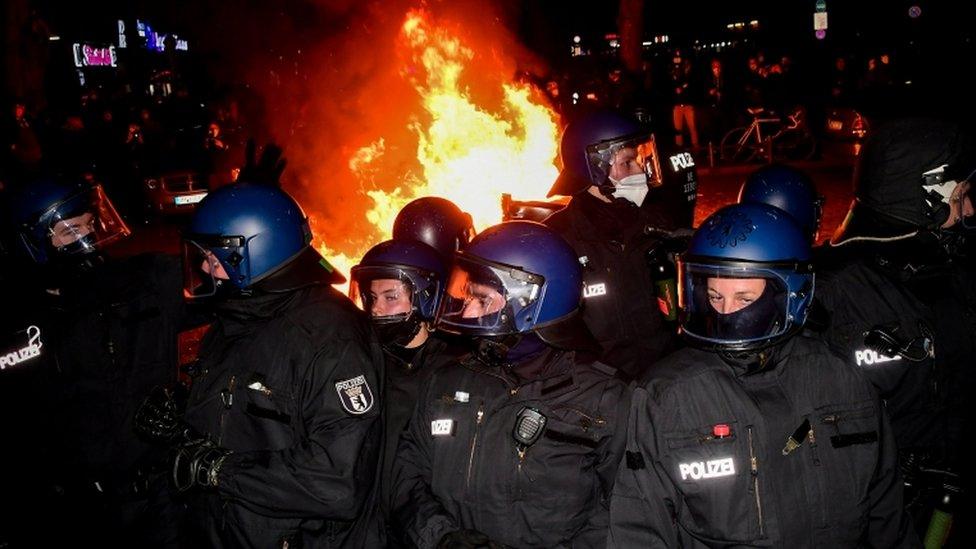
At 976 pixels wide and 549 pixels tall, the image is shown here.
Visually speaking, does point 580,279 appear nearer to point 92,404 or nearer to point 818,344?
point 818,344

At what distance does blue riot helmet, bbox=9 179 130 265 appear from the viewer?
4.20 m

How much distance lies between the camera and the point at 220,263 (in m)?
3.55

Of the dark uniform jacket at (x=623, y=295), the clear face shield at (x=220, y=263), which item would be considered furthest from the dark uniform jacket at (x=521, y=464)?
the dark uniform jacket at (x=623, y=295)

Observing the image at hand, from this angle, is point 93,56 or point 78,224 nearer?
point 78,224

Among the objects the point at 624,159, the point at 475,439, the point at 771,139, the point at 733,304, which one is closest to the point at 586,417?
the point at 475,439

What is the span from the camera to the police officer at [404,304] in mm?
4184

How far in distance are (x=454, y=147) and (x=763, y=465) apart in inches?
349

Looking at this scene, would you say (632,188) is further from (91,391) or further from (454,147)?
(454,147)

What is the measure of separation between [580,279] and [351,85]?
29.1 feet

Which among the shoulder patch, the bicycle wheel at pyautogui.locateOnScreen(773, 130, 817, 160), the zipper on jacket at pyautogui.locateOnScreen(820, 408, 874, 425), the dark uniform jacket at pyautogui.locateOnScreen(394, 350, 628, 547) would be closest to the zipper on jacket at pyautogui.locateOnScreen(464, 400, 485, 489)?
the dark uniform jacket at pyautogui.locateOnScreen(394, 350, 628, 547)

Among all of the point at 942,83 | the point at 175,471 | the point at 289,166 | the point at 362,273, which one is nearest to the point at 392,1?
the point at 289,166

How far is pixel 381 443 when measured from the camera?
11.4ft

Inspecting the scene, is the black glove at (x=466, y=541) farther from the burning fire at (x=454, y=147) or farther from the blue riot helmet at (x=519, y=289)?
the burning fire at (x=454, y=147)

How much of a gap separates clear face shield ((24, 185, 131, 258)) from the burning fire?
523cm
